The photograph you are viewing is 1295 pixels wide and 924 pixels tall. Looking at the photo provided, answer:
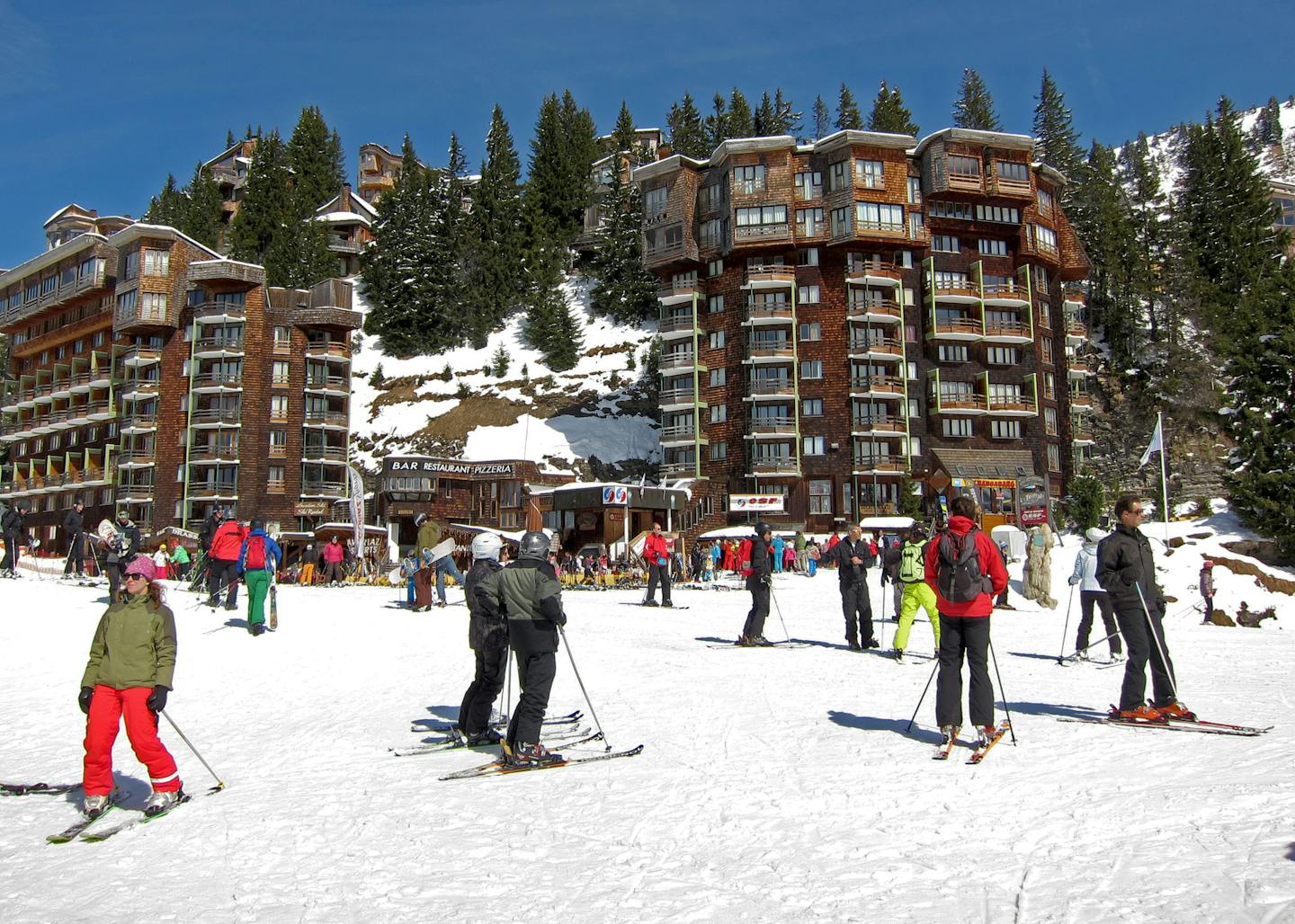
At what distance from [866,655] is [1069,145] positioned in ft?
317

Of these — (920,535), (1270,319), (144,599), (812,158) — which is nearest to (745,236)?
(812,158)

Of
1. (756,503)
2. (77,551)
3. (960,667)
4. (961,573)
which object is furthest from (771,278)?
(960,667)

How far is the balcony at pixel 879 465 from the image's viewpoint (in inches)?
2248

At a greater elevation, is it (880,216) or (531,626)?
(880,216)

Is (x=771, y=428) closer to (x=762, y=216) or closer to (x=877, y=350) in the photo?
(x=877, y=350)

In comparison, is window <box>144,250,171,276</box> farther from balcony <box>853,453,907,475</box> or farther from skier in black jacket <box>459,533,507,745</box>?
skier in black jacket <box>459,533,507,745</box>

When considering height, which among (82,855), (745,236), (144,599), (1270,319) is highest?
(745,236)

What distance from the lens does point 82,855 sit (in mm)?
6367

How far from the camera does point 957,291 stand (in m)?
61.2

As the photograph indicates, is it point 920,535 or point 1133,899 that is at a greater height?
point 920,535

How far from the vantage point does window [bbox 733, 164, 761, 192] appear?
199 feet

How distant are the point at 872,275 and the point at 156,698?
56584 millimetres

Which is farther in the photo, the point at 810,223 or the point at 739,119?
the point at 739,119

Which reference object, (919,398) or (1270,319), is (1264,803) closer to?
(1270,319)
